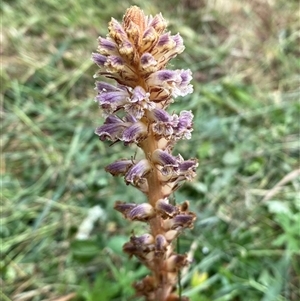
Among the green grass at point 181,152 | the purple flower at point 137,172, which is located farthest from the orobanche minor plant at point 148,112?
the green grass at point 181,152

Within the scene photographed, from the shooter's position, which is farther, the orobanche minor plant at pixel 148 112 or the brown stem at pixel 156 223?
the brown stem at pixel 156 223

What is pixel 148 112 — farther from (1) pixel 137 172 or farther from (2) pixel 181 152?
(2) pixel 181 152

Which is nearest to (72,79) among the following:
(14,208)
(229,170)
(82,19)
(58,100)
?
(58,100)

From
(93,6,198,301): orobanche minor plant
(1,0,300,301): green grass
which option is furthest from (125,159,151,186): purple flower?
(1,0,300,301): green grass

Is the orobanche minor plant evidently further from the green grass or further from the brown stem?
the green grass

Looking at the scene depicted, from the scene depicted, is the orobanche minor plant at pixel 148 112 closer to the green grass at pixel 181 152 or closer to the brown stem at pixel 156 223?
the brown stem at pixel 156 223

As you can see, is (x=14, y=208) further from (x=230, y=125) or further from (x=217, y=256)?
(x=230, y=125)
